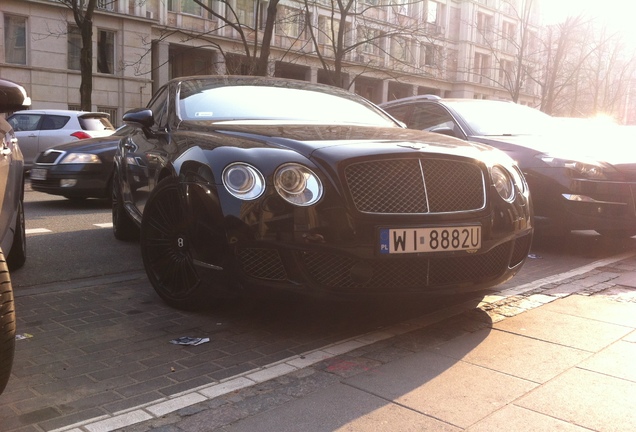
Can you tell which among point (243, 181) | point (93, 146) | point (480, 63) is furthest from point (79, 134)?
point (480, 63)

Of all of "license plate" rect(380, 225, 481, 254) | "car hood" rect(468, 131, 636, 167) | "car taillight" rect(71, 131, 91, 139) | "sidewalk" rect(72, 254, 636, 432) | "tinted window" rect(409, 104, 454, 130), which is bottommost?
"sidewalk" rect(72, 254, 636, 432)

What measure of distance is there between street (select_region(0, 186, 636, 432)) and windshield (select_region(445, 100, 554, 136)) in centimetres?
201

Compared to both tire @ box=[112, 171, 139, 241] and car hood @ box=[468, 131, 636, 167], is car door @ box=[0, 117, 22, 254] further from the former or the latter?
car hood @ box=[468, 131, 636, 167]

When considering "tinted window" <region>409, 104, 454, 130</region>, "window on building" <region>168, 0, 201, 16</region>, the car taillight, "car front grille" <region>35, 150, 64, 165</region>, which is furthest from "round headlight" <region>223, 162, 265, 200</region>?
"window on building" <region>168, 0, 201, 16</region>

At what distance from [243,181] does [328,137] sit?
623 mm

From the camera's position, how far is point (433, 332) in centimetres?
382

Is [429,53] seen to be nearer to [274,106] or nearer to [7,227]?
[274,106]

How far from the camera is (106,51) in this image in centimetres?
3325

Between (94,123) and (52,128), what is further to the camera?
(52,128)

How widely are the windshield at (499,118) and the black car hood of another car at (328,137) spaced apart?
10.6ft

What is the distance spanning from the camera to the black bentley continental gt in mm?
3453

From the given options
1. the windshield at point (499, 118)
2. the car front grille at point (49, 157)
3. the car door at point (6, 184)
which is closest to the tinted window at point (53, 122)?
the car front grille at point (49, 157)

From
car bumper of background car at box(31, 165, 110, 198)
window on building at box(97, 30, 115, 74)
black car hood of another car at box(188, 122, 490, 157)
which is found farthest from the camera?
window on building at box(97, 30, 115, 74)

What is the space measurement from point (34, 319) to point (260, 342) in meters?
1.43
